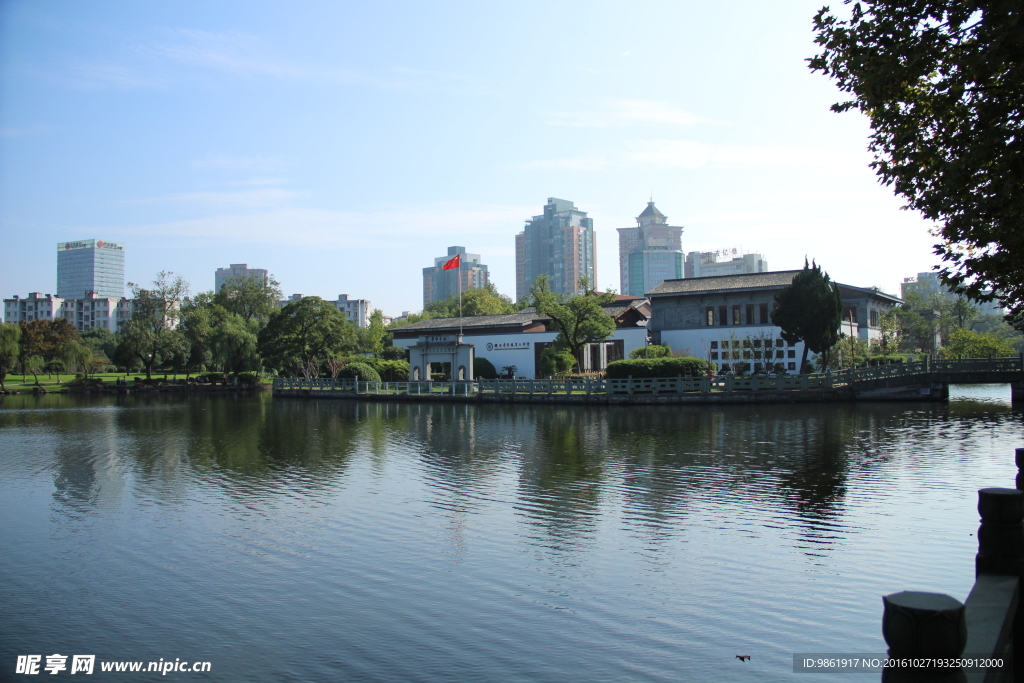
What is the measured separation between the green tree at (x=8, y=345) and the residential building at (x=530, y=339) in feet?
121

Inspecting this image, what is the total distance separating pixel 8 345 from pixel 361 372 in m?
34.1

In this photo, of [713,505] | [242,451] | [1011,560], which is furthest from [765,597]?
[242,451]

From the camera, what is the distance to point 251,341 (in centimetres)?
7031

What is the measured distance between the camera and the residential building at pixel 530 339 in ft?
159

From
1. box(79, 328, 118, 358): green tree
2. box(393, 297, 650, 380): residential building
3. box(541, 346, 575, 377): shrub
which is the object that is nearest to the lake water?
box(541, 346, 575, 377): shrub

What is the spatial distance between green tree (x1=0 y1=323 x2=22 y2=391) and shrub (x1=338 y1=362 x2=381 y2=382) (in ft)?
107

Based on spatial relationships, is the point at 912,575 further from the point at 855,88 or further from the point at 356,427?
the point at 356,427

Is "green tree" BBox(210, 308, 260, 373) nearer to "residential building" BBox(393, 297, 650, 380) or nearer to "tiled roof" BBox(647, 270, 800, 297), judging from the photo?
"residential building" BBox(393, 297, 650, 380)

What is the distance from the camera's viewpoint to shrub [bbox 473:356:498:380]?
5019 cm

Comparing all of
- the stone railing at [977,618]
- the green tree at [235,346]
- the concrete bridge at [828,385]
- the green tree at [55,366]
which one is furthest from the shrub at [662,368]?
the green tree at [55,366]

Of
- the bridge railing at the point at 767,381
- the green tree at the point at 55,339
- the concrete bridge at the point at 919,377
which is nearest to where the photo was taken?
the concrete bridge at the point at 919,377

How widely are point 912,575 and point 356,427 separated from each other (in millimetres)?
22891

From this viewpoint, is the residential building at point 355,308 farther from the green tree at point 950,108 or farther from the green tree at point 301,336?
the green tree at point 950,108

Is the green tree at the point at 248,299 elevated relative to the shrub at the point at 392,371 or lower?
elevated
